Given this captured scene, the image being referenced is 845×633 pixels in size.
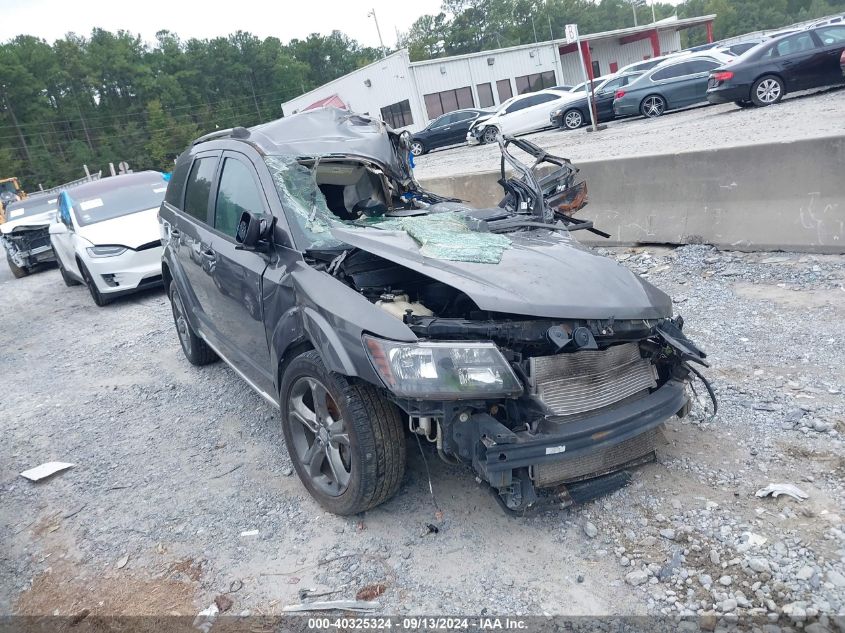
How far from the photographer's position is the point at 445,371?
2725mm

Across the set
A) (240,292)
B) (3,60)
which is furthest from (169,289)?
(3,60)

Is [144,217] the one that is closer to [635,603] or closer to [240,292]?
[240,292]

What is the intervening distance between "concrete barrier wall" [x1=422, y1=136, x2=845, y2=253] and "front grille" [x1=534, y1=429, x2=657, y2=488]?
3.49 metres

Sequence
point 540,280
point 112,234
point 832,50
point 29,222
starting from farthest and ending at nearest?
1. point 29,222
2. point 832,50
3. point 112,234
4. point 540,280

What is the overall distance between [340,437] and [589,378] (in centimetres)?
119

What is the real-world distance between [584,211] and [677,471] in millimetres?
4629

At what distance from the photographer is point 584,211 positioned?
24.6 ft

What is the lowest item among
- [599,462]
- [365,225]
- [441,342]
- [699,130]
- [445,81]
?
[599,462]

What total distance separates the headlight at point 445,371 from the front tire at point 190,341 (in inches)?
134

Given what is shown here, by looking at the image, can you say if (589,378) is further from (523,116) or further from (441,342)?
(523,116)

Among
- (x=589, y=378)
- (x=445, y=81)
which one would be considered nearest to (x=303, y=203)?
(x=589, y=378)

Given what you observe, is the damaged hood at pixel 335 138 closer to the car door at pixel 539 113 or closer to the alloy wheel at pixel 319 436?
the alloy wheel at pixel 319 436

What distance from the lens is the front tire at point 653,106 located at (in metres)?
19.1

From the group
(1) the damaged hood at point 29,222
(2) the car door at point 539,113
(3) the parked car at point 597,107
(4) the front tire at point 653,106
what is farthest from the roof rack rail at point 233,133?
(2) the car door at point 539,113
